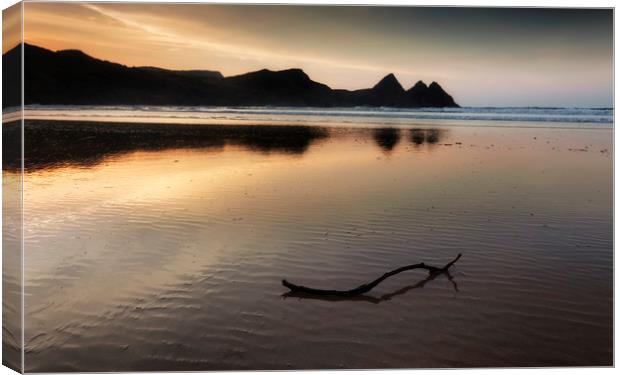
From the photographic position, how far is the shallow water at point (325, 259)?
17.0 ft

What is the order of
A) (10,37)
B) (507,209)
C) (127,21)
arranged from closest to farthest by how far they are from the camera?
(10,37), (127,21), (507,209)

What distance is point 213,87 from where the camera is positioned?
7836 millimetres

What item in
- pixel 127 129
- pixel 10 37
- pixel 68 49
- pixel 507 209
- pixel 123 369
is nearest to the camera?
pixel 123 369

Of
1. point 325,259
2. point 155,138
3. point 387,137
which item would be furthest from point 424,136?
point 155,138

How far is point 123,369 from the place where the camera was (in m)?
5.05

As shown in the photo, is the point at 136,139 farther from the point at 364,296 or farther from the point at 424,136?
the point at 364,296

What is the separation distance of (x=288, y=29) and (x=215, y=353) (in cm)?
354

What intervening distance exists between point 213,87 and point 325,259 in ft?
9.02

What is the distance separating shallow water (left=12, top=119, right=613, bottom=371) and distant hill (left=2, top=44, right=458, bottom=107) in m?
1.39

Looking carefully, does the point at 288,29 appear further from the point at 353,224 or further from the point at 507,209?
the point at 507,209

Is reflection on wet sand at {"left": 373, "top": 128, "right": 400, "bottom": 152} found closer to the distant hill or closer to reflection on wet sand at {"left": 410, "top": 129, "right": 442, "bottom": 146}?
reflection on wet sand at {"left": 410, "top": 129, "right": 442, "bottom": 146}

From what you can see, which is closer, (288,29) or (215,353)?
(215,353)

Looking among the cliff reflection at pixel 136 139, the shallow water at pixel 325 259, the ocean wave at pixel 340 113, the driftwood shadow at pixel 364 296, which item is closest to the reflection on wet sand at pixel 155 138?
the cliff reflection at pixel 136 139

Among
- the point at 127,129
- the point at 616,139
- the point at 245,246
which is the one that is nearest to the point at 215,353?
the point at 245,246
